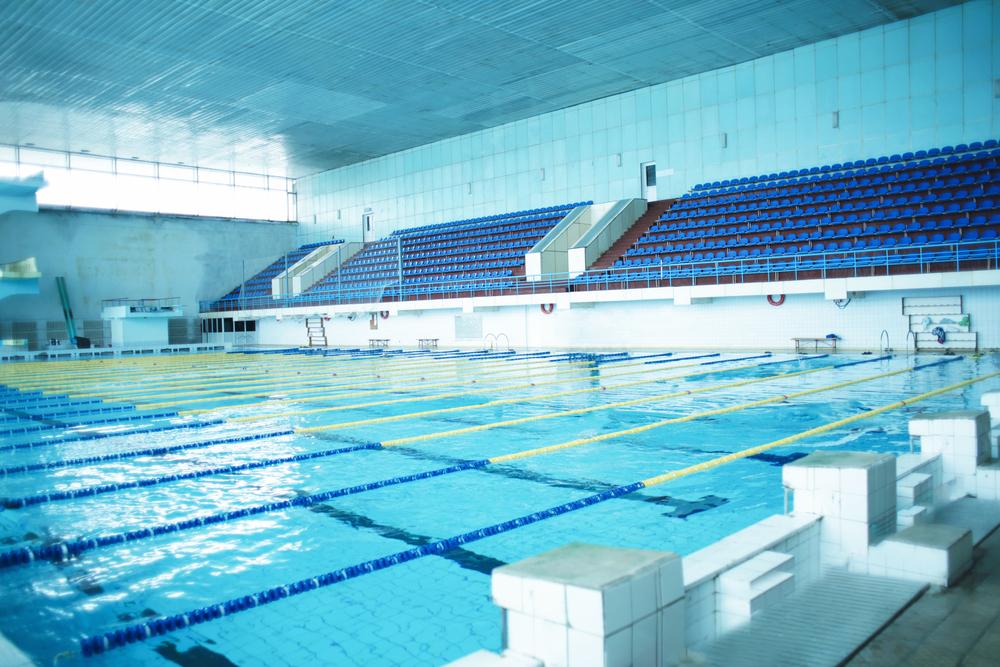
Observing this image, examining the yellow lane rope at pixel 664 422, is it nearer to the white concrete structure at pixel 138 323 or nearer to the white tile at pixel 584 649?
the white tile at pixel 584 649

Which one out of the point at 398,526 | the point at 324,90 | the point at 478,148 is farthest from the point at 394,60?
the point at 398,526

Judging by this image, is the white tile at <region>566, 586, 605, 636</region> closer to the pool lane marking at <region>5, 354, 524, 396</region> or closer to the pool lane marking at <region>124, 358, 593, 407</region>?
the pool lane marking at <region>124, 358, 593, 407</region>

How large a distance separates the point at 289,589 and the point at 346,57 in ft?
54.0

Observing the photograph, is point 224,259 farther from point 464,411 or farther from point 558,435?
point 558,435

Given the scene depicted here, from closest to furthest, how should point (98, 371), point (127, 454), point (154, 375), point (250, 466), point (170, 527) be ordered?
1. point (170, 527)
2. point (250, 466)
3. point (127, 454)
4. point (154, 375)
5. point (98, 371)

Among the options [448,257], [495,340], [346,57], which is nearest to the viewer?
[346,57]

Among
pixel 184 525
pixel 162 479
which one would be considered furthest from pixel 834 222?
pixel 184 525

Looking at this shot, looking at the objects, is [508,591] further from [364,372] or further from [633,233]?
[633,233]

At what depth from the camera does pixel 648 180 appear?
2172 cm

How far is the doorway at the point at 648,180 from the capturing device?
2152cm

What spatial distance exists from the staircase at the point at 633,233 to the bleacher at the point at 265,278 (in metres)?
14.2

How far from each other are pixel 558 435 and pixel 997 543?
3.67 m

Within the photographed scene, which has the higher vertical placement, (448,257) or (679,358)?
(448,257)

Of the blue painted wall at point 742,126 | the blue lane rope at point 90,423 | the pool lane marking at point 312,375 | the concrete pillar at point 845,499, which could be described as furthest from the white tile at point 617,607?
the blue painted wall at point 742,126
